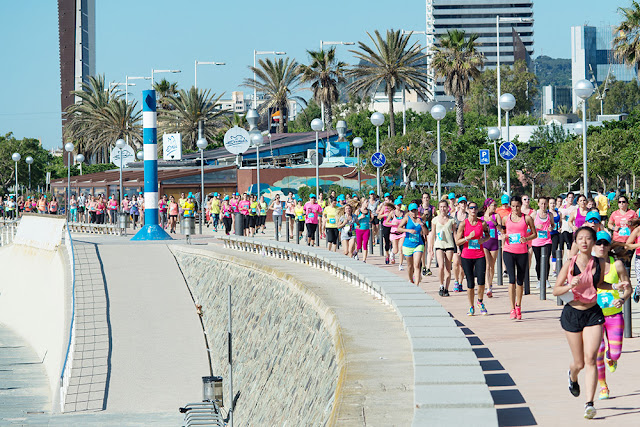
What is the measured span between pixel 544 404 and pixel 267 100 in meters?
68.2

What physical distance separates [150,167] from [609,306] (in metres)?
22.8

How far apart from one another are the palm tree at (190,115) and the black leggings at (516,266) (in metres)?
58.3

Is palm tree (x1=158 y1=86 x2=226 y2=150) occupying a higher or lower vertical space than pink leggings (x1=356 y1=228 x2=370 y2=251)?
higher

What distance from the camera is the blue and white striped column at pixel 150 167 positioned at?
28.8m

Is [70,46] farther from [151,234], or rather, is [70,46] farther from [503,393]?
[503,393]

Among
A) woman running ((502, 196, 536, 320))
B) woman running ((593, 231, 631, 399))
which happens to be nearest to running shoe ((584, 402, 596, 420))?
woman running ((593, 231, 631, 399))

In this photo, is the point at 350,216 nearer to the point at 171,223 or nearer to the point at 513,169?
the point at 171,223

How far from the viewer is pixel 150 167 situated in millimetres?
29109

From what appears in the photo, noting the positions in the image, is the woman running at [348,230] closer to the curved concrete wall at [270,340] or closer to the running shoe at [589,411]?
the curved concrete wall at [270,340]

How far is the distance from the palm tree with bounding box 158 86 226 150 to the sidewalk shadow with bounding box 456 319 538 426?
61533 millimetres

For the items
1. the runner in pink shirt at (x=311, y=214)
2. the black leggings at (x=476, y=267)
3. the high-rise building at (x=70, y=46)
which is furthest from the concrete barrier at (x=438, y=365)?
the high-rise building at (x=70, y=46)

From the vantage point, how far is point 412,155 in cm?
4691

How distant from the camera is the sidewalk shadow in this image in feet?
22.7

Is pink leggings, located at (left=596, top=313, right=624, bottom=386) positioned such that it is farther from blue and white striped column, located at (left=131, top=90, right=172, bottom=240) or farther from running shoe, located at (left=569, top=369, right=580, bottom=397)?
blue and white striped column, located at (left=131, top=90, right=172, bottom=240)
